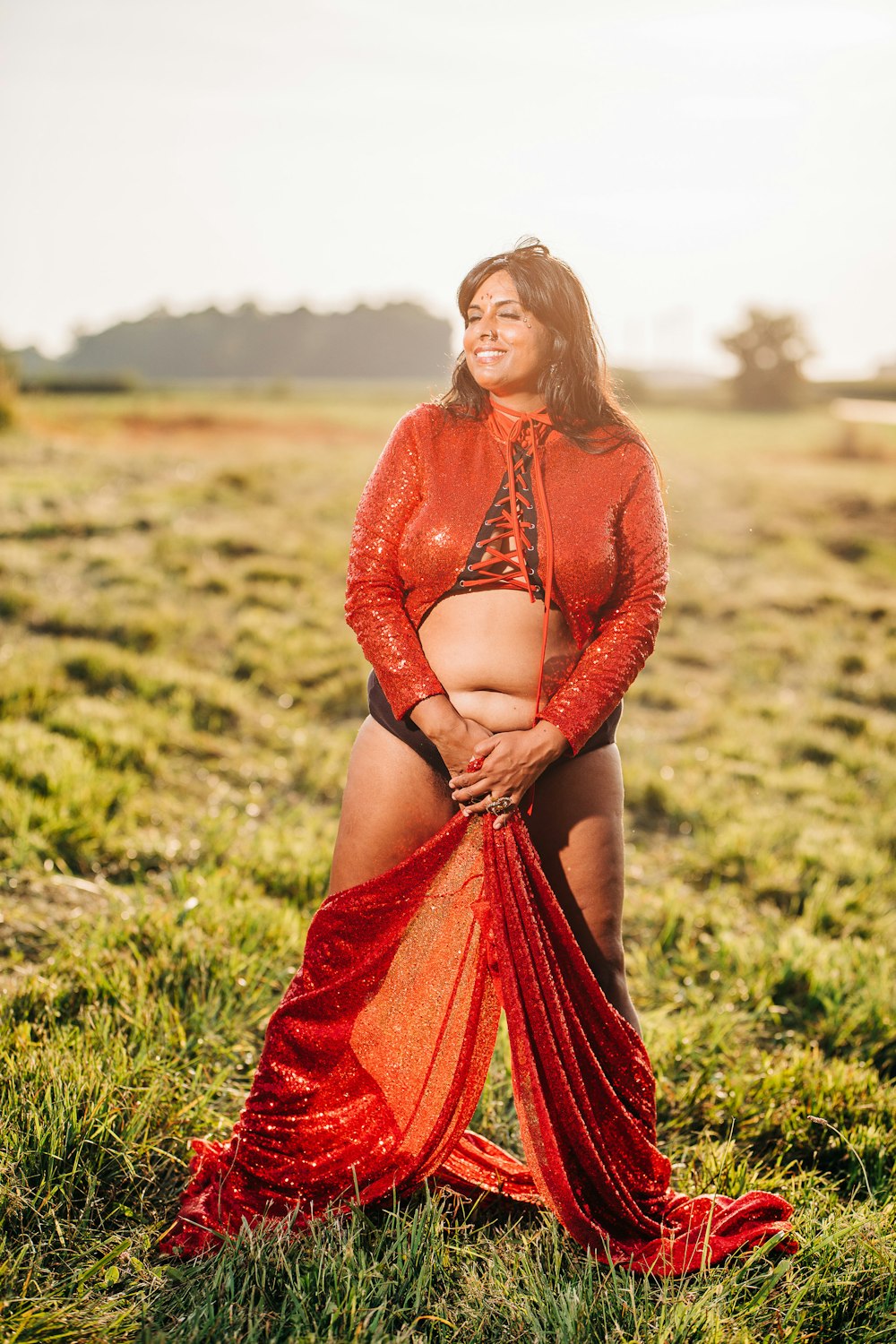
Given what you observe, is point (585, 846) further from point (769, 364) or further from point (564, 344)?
point (769, 364)

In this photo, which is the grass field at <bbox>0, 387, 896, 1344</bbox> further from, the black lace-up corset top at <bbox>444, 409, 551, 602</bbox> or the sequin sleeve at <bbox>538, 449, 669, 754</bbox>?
the black lace-up corset top at <bbox>444, 409, 551, 602</bbox>

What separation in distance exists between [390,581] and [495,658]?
32 cm

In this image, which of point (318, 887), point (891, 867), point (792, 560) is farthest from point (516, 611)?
point (792, 560)

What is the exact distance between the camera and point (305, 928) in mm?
3988

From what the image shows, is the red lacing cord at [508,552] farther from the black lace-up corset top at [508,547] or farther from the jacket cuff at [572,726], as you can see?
the jacket cuff at [572,726]

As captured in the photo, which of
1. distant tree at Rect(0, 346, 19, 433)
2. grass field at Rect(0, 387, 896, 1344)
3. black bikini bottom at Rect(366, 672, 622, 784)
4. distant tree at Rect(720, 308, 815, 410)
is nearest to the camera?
grass field at Rect(0, 387, 896, 1344)

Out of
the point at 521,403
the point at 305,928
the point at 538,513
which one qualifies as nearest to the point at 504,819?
the point at 538,513

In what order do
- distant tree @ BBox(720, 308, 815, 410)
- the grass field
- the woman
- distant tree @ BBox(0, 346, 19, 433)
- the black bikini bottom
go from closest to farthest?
1. the grass field
2. the woman
3. the black bikini bottom
4. distant tree @ BBox(0, 346, 19, 433)
5. distant tree @ BBox(720, 308, 815, 410)

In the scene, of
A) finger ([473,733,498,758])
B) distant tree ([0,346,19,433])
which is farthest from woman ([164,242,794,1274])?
distant tree ([0,346,19,433])

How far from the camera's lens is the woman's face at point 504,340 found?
2.57 meters

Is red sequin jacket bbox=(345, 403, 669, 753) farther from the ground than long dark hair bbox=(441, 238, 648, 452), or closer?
closer

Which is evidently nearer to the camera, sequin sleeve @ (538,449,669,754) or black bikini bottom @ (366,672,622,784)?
sequin sleeve @ (538,449,669,754)

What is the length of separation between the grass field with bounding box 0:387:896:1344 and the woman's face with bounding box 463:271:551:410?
2.01 m

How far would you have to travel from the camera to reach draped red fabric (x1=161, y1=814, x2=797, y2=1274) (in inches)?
97.7
